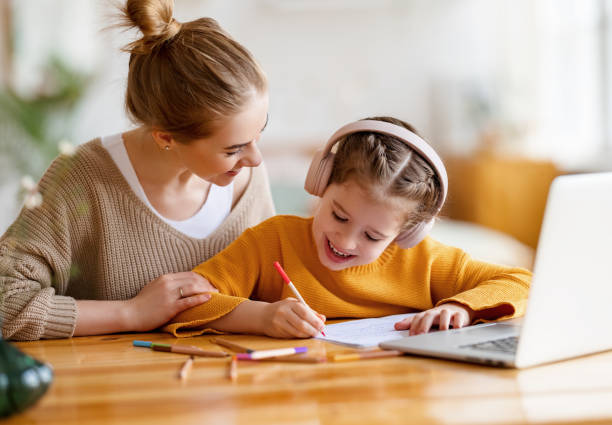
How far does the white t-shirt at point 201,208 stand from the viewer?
4.84ft

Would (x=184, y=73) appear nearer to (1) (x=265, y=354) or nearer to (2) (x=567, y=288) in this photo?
(1) (x=265, y=354)

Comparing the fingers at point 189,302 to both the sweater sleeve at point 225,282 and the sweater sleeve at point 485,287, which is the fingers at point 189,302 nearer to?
the sweater sleeve at point 225,282

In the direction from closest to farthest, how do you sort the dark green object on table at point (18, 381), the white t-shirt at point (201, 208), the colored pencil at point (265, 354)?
1. the dark green object on table at point (18, 381)
2. the colored pencil at point (265, 354)
3. the white t-shirt at point (201, 208)

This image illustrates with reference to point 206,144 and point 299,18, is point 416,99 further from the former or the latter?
point 206,144

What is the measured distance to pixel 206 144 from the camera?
1.35 meters

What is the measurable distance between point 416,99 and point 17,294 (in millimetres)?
4010

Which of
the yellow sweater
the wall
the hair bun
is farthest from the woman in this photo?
the wall

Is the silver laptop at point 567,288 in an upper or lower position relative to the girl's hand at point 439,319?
upper

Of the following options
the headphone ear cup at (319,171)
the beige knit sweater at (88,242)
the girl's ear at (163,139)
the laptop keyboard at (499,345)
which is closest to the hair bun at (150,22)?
the girl's ear at (163,139)

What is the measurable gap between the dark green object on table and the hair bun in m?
0.75

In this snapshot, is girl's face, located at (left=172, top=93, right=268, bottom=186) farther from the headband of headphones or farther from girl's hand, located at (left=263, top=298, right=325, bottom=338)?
girl's hand, located at (left=263, top=298, right=325, bottom=338)

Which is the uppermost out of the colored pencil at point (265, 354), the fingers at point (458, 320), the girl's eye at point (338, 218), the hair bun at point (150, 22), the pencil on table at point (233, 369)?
the hair bun at point (150, 22)

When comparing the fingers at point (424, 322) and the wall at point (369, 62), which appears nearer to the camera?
the fingers at point (424, 322)

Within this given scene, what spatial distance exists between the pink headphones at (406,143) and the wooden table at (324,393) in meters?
0.36
